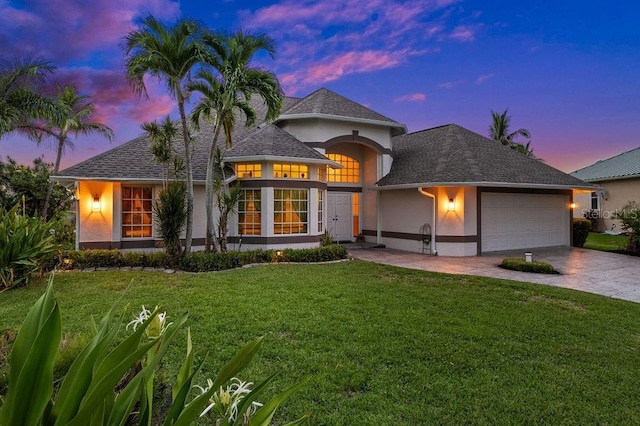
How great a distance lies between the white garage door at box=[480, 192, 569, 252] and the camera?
13703 millimetres

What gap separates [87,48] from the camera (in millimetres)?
12391

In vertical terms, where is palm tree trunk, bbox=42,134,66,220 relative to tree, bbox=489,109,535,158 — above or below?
below

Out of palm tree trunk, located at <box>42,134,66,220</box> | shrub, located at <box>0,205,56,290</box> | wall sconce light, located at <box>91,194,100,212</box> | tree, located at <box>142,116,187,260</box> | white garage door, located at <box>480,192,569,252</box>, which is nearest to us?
shrub, located at <box>0,205,56,290</box>

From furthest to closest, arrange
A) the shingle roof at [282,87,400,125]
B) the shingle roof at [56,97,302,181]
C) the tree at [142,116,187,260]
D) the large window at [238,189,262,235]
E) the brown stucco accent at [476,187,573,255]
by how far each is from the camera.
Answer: the shingle roof at [282,87,400,125] < the brown stucco accent at [476,187,573,255] < the large window at [238,189,262,235] < the shingle roof at [56,97,302,181] < the tree at [142,116,187,260]

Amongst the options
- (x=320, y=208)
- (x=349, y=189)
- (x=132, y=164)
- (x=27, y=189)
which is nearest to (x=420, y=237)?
(x=349, y=189)

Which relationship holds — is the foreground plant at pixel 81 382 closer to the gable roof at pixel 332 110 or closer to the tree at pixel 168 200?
the tree at pixel 168 200

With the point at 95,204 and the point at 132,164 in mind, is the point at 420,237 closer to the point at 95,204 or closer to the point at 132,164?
the point at 132,164

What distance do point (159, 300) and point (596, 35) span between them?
18.4m

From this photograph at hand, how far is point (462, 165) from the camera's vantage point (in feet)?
44.3

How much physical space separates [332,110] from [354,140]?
64.9 inches

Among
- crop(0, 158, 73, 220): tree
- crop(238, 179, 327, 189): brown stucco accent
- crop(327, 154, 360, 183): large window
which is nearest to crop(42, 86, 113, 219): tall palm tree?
crop(0, 158, 73, 220): tree

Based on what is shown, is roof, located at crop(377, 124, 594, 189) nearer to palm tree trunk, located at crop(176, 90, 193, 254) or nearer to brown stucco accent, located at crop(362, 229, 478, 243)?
brown stucco accent, located at crop(362, 229, 478, 243)

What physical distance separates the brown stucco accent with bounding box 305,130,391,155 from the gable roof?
2.64 feet

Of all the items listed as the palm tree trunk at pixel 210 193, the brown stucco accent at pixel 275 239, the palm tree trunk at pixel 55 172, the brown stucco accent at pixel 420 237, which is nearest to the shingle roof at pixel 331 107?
the palm tree trunk at pixel 210 193
